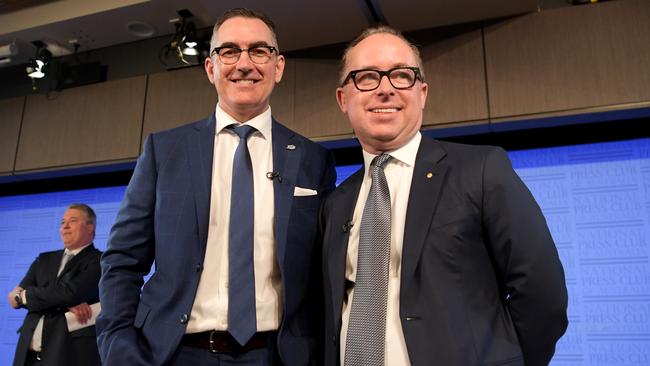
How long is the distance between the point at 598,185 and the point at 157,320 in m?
2.82

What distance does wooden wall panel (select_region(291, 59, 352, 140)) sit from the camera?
374 centimetres

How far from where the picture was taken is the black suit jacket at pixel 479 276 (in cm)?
128

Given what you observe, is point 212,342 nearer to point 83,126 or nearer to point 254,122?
point 254,122

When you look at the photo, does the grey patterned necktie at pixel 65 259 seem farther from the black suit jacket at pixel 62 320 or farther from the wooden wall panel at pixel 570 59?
the wooden wall panel at pixel 570 59

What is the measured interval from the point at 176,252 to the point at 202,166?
0.27m

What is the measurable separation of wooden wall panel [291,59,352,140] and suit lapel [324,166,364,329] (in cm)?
205

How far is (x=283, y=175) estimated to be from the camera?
1679 mm

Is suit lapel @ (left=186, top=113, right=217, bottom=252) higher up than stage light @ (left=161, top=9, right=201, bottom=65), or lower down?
lower down

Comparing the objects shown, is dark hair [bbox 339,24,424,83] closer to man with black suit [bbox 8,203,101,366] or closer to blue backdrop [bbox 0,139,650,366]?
blue backdrop [bbox 0,139,650,366]

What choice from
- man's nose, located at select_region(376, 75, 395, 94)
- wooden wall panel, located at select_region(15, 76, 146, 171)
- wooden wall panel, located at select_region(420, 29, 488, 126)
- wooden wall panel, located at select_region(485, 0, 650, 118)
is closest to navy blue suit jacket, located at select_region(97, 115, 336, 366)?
man's nose, located at select_region(376, 75, 395, 94)

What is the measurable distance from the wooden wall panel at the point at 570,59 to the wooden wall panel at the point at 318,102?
1.02 m

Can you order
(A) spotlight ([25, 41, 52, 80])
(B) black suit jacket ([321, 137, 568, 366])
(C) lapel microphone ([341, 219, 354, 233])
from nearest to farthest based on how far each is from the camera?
(B) black suit jacket ([321, 137, 568, 366])
(C) lapel microphone ([341, 219, 354, 233])
(A) spotlight ([25, 41, 52, 80])

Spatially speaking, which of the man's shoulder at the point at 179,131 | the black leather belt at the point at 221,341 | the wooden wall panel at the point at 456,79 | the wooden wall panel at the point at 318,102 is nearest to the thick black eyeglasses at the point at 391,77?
the man's shoulder at the point at 179,131

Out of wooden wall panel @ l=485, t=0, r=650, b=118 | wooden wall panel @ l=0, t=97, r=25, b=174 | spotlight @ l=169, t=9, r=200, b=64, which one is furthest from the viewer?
wooden wall panel @ l=0, t=97, r=25, b=174
